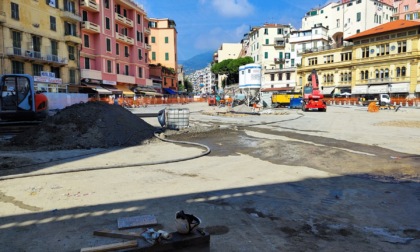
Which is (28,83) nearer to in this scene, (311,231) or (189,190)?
(189,190)

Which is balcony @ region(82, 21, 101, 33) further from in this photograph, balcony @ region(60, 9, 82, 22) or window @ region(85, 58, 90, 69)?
window @ region(85, 58, 90, 69)

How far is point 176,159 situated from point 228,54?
431 ft

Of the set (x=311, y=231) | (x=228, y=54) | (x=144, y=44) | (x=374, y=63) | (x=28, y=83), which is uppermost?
(x=228, y=54)

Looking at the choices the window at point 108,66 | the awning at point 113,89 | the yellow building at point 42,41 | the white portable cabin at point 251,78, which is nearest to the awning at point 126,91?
the awning at point 113,89

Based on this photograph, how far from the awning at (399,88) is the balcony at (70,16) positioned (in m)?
52.4

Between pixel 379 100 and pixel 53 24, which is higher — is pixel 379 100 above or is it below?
below

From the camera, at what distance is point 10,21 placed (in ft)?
110

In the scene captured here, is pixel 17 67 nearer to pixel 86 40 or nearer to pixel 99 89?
pixel 99 89

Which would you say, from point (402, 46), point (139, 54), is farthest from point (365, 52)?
point (139, 54)

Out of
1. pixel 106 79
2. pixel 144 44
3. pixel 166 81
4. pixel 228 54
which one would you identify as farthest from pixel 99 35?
pixel 228 54

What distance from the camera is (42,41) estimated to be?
3806cm

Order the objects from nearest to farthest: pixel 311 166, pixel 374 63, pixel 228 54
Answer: pixel 311 166
pixel 374 63
pixel 228 54

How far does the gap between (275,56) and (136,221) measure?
87832mm

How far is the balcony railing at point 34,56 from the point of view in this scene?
3351 cm
